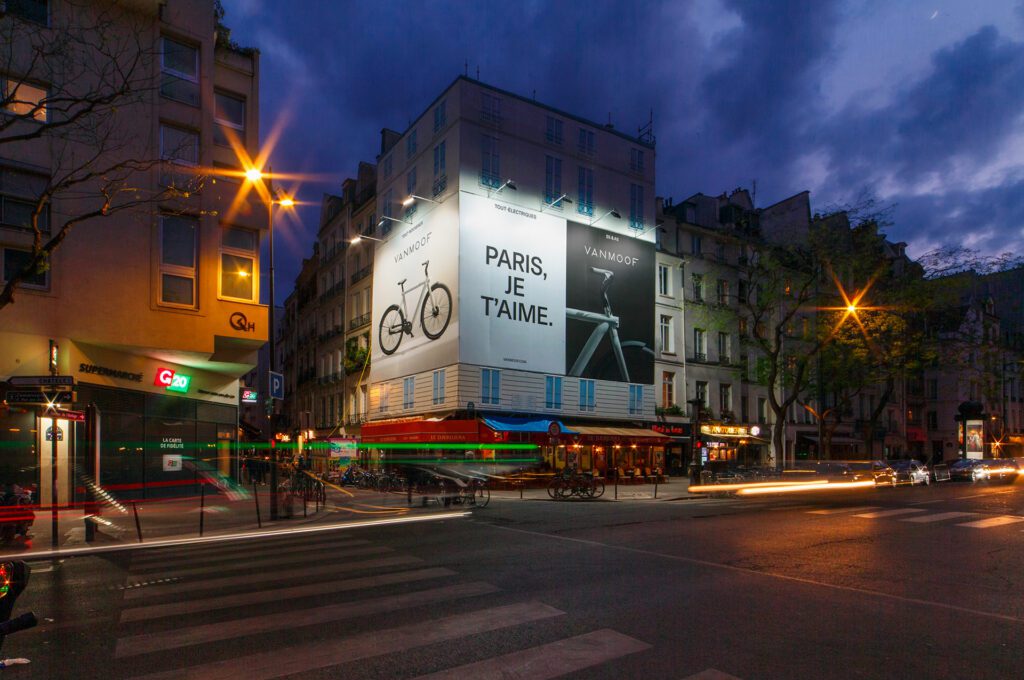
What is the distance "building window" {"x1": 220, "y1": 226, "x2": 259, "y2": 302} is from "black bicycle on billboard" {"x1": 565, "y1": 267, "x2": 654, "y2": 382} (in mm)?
17021

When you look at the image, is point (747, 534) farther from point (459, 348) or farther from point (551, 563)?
point (459, 348)

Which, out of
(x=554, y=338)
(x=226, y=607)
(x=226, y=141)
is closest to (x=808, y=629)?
(x=226, y=607)

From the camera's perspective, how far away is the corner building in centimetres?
3206

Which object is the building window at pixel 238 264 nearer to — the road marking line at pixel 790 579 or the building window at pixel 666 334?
the road marking line at pixel 790 579

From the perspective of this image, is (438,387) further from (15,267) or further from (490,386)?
(15,267)

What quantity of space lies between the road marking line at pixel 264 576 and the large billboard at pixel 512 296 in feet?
71.3

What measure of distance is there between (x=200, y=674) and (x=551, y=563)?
5.34 meters

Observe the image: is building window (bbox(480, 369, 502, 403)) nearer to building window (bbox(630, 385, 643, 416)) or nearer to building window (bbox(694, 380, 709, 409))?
building window (bbox(630, 385, 643, 416))

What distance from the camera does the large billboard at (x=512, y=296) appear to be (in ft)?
105

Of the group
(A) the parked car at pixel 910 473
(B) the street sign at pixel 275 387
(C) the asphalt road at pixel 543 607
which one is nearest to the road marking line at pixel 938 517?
(C) the asphalt road at pixel 543 607

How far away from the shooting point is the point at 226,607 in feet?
23.2

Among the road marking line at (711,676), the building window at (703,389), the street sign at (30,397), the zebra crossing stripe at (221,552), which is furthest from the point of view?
the building window at (703,389)

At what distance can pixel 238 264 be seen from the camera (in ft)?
75.2

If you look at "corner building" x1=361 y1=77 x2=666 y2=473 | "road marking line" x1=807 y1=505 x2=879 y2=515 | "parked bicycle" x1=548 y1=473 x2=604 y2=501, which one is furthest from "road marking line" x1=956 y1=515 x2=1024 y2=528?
"corner building" x1=361 y1=77 x2=666 y2=473
